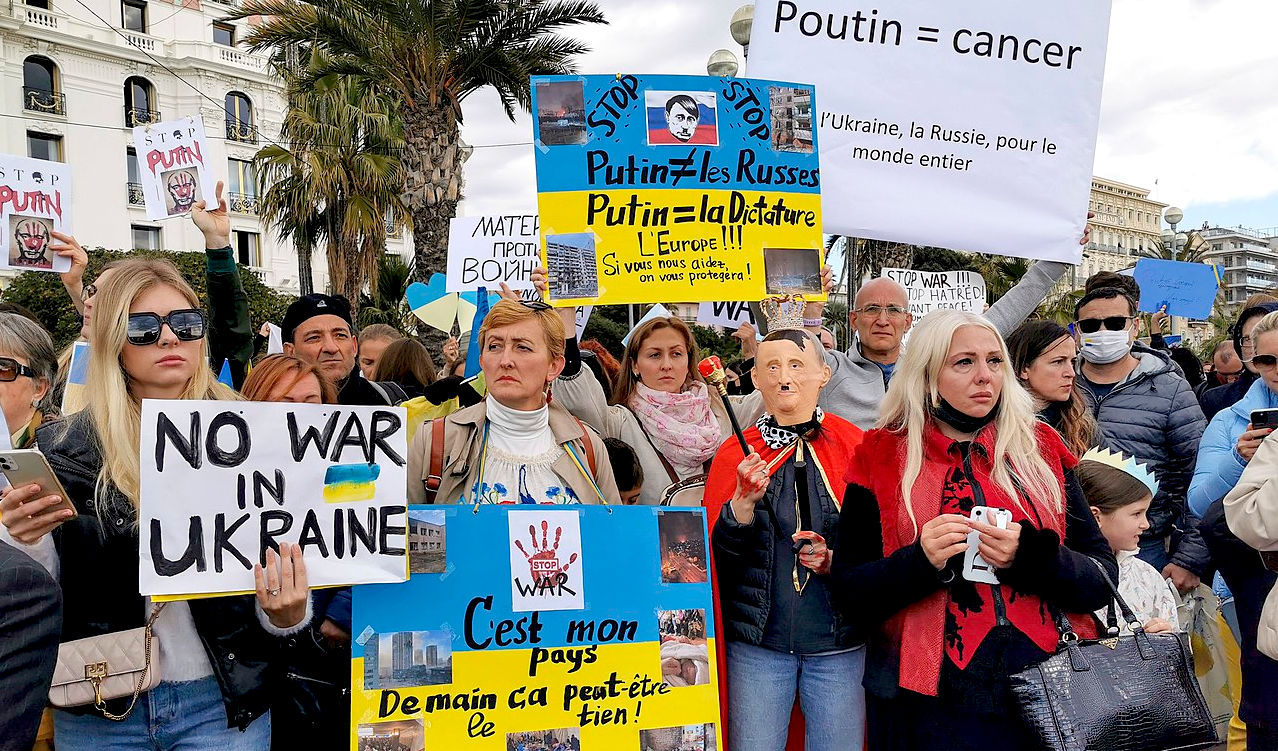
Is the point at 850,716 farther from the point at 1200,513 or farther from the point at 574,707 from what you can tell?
the point at 1200,513

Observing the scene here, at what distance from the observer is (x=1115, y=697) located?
2.40 meters

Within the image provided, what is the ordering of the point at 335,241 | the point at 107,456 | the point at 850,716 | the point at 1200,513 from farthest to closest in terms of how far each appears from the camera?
the point at 335,241, the point at 1200,513, the point at 850,716, the point at 107,456

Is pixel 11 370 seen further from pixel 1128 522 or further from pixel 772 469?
pixel 1128 522

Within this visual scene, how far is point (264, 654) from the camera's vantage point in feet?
8.22

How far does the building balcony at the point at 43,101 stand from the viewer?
33.6 metres

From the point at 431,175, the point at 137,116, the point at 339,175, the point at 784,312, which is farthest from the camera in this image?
the point at 137,116

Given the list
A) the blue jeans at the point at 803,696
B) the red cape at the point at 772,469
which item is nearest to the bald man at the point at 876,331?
the red cape at the point at 772,469

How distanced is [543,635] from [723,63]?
876cm

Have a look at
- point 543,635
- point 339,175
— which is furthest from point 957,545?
point 339,175

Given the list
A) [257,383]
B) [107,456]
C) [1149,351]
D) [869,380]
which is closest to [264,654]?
[107,456]

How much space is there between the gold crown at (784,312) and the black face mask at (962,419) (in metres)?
0.81

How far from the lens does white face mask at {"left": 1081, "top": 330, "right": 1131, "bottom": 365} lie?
14.7 ft

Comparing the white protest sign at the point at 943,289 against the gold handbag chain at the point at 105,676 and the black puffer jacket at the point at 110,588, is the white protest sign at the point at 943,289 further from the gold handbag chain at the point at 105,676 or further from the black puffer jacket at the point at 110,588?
the gold handbag chain at the point at 105,676

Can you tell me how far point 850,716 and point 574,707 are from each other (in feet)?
3.13
